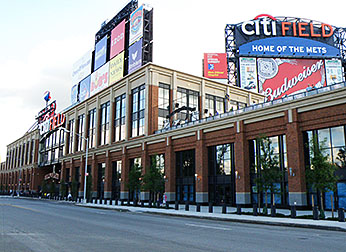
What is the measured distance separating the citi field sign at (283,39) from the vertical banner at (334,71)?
1.94 m

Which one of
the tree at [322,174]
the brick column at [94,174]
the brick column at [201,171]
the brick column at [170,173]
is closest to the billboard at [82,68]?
the brick column at [94,174]

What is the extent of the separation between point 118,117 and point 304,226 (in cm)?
4146

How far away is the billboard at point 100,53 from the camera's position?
253ft

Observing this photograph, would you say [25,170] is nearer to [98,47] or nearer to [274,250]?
[98,47]

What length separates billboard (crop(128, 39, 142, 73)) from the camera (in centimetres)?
6194

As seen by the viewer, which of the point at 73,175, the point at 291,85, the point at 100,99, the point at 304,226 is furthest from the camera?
the point at 291,85

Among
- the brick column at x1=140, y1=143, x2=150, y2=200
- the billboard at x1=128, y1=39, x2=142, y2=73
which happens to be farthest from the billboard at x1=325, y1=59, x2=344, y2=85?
the brick column at x1=140, y1=143, x2=150, y2=200

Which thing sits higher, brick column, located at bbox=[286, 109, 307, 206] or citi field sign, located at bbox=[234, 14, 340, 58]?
citi field sign, located at bbox=[234, 14, 340, 58]

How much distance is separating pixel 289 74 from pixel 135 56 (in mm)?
34812

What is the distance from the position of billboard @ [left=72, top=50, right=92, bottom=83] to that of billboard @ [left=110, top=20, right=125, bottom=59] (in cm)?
1366

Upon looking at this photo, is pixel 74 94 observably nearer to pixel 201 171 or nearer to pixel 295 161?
pixel 201 171

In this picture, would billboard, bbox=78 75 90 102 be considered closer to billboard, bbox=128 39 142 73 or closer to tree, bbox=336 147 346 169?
billboard, bbox=128 39 142 73

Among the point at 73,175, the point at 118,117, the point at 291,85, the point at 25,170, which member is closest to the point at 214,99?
the point at 118,117

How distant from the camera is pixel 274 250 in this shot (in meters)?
8.98
